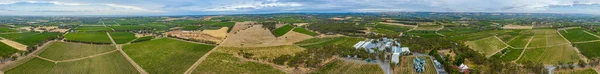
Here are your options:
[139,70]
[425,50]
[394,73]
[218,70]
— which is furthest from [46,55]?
[425,50]

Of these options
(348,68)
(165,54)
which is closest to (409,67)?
(348,68)

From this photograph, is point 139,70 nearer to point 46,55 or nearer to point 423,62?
point 46,55

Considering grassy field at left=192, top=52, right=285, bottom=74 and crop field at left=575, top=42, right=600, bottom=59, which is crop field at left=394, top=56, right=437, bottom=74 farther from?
crop field at left=575, top=42, right=600, bottom=59

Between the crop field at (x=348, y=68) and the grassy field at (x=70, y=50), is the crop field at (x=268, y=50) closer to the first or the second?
the crop field at (x=348, y=68)

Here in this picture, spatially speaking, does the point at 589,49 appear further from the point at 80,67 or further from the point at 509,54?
the point at 80,67

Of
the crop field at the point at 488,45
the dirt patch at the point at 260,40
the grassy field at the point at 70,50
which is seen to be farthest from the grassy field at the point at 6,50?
the crop field at the point at 488,45

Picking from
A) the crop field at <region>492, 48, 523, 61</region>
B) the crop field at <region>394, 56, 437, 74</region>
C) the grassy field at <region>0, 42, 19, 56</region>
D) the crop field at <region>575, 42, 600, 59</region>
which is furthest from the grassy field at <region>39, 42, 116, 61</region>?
the crop field at <region>575, 42, 600, 59</region>
